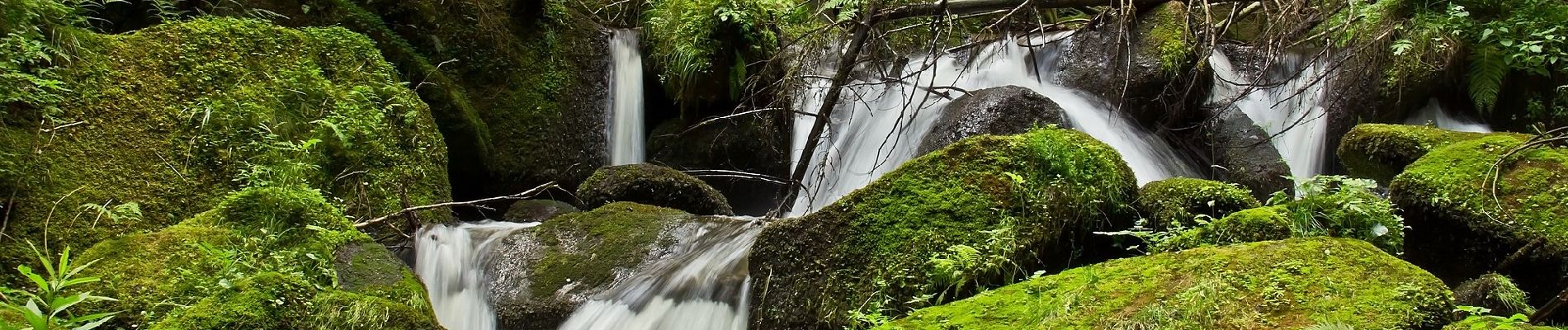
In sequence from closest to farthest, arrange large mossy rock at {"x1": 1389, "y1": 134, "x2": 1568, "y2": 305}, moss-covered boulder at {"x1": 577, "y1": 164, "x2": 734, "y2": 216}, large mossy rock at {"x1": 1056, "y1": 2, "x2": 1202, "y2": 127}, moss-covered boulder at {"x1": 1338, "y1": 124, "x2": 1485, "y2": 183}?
large mossy rock at {"x1": 1389, "y1": 134, "x2": 1568, "y2": 305}
moss-covered boulder at {"x1": 1338, "y1": 124, "x2": 1485, "y2": 183}
moss-covered boulder at {"x1": 577, "y1": 164, "x2": 734, "y2": 216}
large mossy rock at {"x1": 1056, "y1": 2, "x2": 1202, "y2": 127}

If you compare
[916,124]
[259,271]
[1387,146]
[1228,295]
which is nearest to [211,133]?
[259,271]

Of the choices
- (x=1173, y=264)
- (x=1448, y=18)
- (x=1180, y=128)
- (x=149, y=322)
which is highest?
(x=1448, y=18)

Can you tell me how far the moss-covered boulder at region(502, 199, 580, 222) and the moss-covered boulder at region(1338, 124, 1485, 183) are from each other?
5.37m

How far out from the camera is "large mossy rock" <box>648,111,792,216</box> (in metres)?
8.73

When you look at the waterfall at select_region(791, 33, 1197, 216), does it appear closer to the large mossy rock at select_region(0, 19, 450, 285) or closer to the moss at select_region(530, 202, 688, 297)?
the moss at select_region(530, 202, 688, 297)

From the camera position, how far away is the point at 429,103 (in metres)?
7.37

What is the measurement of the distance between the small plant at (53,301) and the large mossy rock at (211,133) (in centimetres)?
45

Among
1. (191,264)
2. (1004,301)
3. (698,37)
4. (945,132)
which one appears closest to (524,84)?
(698,37)

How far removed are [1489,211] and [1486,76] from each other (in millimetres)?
3337

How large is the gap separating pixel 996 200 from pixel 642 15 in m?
5.75

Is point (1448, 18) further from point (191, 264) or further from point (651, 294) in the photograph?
point (191, 264)

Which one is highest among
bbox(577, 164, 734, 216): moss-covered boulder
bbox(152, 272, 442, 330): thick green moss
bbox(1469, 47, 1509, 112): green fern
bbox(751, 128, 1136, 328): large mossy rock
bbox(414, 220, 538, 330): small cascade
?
bbox(1469, 47, 1509, 112): green fern

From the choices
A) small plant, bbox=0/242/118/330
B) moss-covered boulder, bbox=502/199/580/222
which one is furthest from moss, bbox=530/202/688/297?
small plant, bbox=0/242/118/330

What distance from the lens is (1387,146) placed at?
17.7ft
